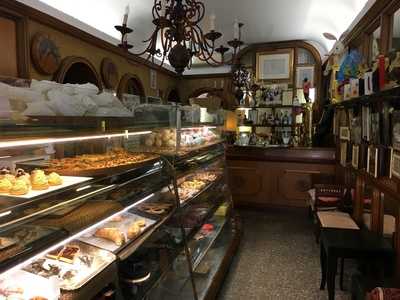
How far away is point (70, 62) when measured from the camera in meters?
3.97

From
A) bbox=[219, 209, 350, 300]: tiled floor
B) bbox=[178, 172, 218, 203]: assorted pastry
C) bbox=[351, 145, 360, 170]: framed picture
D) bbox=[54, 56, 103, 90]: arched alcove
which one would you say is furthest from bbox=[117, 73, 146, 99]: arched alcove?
bbox=[351, 145, 360, 170]: framed picture

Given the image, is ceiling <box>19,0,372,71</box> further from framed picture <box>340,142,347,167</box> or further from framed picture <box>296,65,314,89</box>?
framed picture <box>340,142,347,167</box>

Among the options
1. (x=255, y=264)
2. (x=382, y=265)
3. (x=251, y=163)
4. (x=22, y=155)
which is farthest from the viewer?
(x=251, y=163)

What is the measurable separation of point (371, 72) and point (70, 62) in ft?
11.0

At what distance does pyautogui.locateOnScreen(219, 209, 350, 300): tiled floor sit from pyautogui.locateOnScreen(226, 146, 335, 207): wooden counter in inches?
18.5

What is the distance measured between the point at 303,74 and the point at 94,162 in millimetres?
5515

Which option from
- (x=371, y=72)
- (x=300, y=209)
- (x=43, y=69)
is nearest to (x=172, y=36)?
(x=371, y=72)

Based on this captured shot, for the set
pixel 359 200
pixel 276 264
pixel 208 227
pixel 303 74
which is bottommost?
pixel 276 264

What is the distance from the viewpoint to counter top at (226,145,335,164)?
4.94m

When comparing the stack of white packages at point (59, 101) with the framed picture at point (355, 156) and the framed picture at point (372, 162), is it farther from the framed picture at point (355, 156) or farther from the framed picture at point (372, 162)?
the framed picture at point (355, 156)

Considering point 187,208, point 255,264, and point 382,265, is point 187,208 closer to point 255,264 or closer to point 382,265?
point 255,264

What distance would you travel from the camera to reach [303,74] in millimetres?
6273

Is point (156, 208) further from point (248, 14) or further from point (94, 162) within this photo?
point (248, 14)

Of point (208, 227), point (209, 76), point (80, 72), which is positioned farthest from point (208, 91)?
point (208, 227)
